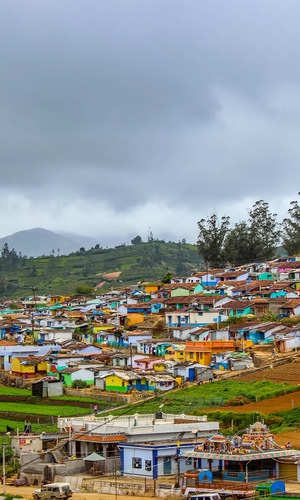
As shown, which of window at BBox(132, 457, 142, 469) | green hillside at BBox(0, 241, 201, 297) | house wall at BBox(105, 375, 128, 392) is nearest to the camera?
window at BBox(132, 457, 142, 469)

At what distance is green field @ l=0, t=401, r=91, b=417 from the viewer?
47.0 metres

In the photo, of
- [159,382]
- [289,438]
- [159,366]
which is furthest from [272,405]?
[159,366]

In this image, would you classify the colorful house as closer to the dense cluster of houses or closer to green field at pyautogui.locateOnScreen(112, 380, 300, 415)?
the dense cluster of houses

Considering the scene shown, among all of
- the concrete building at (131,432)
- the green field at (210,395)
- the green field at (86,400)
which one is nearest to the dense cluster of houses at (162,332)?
the green field at (86,400)

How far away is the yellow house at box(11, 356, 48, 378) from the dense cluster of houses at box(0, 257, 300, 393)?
0.28 ft

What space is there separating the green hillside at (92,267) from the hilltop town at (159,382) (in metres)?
48.4

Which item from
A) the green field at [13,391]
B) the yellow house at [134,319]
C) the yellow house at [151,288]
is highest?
the yellow house at [151,288]

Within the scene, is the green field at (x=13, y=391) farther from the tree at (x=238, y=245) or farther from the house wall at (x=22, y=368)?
the tree at (x=238, y=245)

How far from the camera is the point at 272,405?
137 ft

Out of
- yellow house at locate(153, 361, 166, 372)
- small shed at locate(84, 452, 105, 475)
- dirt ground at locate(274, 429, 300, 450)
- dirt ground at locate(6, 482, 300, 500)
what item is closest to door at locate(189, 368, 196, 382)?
yellow house at locate(153, 361, 166, 372)

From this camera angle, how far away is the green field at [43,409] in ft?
154

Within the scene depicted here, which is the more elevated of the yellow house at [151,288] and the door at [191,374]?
the yellow house at [151,288]

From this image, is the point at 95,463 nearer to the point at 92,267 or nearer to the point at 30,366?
the point at 30,366

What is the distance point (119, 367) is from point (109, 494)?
3191 cm
